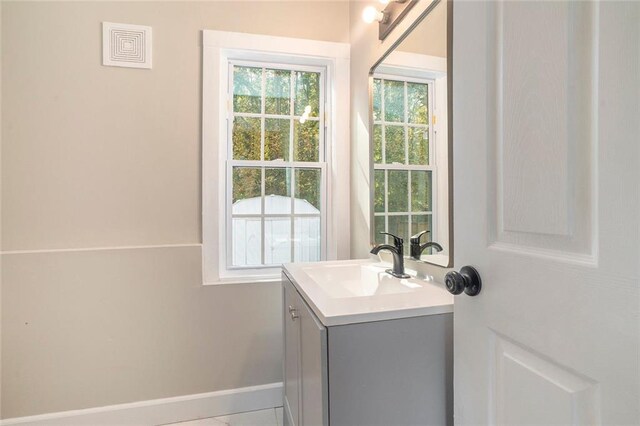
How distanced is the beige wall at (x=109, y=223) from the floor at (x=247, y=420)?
17 centimetres

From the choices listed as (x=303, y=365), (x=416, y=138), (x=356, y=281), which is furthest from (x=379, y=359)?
(x=416, y=138)

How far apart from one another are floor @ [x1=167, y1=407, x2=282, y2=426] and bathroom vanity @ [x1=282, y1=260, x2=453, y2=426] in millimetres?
887

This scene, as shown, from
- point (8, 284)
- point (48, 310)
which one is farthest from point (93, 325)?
point (8, 284)

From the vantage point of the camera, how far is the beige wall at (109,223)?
1621 mm

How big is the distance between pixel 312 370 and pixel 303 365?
14 cm

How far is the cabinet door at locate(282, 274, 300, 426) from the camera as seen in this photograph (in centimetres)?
122

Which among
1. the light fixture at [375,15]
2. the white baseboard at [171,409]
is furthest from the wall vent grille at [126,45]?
the white baseboard at [171,409]

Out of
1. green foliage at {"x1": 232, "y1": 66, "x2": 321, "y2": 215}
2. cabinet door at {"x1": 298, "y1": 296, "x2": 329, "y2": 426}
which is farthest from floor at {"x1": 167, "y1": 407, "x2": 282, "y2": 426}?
green foliage at {"x1": 232, "y1": 66, "x2": 321, "y2": 215}

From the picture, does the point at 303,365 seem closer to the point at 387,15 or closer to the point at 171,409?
the point at 171,409

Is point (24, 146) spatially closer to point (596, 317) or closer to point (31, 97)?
point (31, 97)

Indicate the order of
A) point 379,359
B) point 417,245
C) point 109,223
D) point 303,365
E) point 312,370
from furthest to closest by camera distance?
1. point 109,223
2. point 417,245
3. point 303,365
4. point 312,370
5. point 379,359

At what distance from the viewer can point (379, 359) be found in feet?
2.87

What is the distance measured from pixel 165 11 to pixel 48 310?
174 cm

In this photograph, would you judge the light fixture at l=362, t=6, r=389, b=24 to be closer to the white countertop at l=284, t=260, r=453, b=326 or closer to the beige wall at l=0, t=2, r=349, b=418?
the beige wall at l=0, t=2, r=349, b=418
